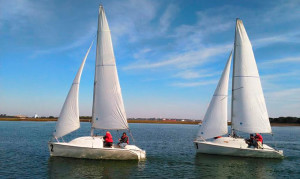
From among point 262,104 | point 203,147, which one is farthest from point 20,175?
point 262,104

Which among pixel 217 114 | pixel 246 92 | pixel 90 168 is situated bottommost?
pixel 90 168

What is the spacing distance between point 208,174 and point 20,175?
472 inches

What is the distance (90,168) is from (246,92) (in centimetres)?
1580

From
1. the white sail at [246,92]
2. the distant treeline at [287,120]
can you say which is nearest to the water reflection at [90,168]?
the white sail at [246,92]

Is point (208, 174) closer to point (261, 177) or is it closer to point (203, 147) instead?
point (261, 177)

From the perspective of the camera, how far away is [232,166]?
1994 cm

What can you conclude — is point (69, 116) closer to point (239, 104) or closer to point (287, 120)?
point (239, 104)

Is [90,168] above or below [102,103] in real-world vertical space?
below

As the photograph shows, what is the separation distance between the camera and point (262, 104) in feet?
80.8

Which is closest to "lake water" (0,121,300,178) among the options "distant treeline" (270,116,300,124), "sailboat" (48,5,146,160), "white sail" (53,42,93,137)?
"sailboat" (48,5,146,160)

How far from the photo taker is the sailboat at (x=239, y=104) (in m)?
23.8

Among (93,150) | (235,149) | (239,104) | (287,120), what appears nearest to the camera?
(93,150)

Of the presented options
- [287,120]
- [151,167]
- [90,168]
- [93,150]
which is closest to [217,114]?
[151,167]

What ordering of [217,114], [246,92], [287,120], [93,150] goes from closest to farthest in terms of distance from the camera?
[93,150]
[217,114]
[246,92]
[287,120]
